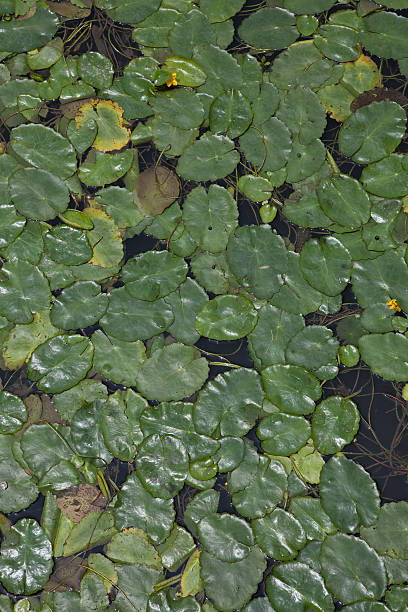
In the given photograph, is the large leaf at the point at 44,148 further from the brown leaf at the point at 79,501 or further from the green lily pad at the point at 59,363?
the brown leaf at the point at 79,501

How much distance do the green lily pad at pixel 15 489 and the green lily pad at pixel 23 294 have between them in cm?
65

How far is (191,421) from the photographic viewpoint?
7.89ft

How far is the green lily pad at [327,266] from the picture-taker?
2.40 meters

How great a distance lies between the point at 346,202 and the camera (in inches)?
95.4

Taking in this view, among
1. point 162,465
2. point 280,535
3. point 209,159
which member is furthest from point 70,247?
point 280,535

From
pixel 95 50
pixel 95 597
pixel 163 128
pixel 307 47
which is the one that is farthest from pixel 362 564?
pixel 95 50

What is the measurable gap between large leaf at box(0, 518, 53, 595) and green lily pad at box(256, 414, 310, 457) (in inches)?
44.2

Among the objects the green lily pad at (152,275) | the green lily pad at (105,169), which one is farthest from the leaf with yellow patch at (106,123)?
the green lily pad at (152,275)

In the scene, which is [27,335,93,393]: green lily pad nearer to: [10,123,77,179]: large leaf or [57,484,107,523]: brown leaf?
[57,484,107,523]: brown leaf

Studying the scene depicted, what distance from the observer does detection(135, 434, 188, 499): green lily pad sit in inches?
92.8

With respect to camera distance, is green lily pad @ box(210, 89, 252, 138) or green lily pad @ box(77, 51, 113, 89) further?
green lily pad @ box(77, 51, 113, 89)

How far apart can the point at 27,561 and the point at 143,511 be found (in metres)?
0.59

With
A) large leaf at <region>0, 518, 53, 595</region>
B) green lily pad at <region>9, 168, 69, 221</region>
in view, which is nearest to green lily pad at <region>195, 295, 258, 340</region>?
green lily pad at <region>9, 168, 69, 221</region>

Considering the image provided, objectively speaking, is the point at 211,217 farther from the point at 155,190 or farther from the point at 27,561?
the point at 27,561
